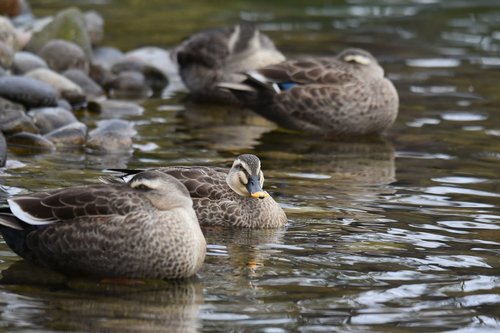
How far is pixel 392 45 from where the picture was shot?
19281 millimetres

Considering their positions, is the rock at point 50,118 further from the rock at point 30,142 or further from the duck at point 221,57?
the duck at point 221,57

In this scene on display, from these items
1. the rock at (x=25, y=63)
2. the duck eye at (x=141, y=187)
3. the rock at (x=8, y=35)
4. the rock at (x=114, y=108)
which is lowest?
the duck eye at (x=141, y=187)

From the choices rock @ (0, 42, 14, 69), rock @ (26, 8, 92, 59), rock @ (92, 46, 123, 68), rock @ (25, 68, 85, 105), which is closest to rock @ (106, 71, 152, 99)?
rock @ (26, 8, 92, 59)

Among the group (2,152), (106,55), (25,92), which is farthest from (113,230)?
(106,55)

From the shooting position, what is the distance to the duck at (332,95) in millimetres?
13500

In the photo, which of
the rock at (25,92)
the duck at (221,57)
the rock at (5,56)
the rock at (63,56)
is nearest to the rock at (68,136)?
the rock at (25,92)

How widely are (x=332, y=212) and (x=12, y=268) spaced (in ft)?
9.67

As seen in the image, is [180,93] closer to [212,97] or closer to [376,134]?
[212,97]

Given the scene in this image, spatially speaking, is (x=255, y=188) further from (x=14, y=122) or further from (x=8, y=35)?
(x=8, y=35)

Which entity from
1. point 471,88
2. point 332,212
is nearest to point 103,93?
point 471,88

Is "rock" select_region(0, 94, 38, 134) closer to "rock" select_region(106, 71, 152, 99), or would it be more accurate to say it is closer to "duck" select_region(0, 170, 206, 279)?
"rock" select_region(106, 71, 152, 99)

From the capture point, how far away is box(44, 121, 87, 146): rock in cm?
1232

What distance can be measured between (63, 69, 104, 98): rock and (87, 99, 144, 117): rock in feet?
1.30

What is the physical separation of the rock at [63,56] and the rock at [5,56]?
84 cm
